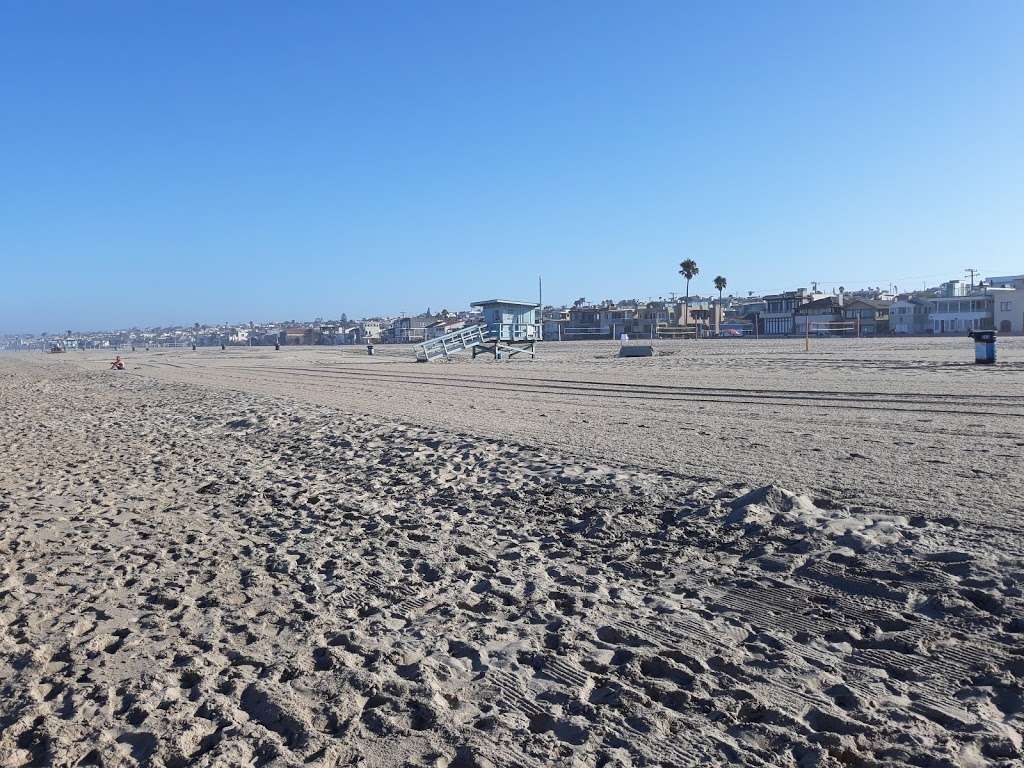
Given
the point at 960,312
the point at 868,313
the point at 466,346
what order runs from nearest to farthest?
the point at 466,346
the point at 960,312
the point at 868,313

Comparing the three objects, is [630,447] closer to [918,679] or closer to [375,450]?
[375,450]

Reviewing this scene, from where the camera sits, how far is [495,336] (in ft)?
134

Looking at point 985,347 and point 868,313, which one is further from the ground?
point 868,313

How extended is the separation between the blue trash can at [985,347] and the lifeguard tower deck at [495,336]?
20454mm

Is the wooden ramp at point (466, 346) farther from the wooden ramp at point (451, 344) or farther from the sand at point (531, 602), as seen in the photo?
the sand at point (531, 602)

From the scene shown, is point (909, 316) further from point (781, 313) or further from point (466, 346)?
point (466, 346)

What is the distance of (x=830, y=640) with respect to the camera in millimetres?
3945

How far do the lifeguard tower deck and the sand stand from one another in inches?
1131

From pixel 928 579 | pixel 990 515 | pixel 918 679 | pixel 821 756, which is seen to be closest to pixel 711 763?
pixel 821 756

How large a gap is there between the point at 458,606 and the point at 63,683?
6.93 feet

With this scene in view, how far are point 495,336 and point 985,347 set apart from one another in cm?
2435

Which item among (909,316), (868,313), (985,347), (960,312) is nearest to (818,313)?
(868,313)

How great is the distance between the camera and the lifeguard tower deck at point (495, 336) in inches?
1531

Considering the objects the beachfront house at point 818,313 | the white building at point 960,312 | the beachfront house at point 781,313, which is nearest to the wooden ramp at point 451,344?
the beachfront house at point 818,313
